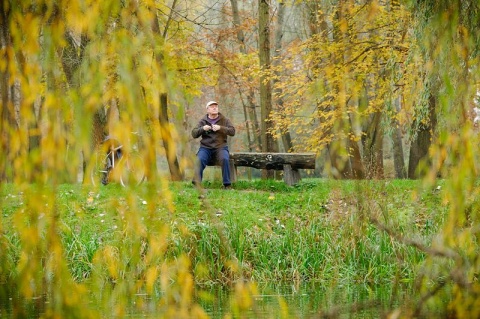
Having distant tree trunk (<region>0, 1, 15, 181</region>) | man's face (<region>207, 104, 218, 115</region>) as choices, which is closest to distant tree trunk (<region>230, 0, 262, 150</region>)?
man's face (<region>207, 104, 218, 115</region>)

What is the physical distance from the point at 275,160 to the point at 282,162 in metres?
0.14

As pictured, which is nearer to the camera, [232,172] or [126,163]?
[126,163]

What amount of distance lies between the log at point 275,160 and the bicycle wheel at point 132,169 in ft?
36.2

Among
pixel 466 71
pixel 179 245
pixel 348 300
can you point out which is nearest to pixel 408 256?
pixel 348 300

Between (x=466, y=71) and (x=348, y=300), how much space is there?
3.49m

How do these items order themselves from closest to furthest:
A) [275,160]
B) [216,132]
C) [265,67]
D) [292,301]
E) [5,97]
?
[5,97], [292,301], [216,132], [275,160], [265,67]

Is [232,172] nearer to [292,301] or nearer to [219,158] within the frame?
[219,158]

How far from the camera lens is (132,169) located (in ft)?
8.96

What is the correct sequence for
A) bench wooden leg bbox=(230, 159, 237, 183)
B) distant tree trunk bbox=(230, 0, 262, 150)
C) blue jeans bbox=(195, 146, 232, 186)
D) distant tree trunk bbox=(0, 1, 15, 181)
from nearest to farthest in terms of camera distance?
distant tree trunk bbox=(0, 1, 15, 181) < blue jeans bbox=(195, 146, 232, 186) < bench wooden leg bbox=(230, 159, 237, 183) < distant tree trunk bbox=(230, 0, 262, 150)

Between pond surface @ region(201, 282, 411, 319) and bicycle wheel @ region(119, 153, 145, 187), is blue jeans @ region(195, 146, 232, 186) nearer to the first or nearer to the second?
pond surface @ region(201, 282, 411, 319)

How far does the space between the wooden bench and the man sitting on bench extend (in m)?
0.97

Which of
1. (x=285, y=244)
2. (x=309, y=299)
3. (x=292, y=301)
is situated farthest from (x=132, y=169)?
(x=285, y=244)

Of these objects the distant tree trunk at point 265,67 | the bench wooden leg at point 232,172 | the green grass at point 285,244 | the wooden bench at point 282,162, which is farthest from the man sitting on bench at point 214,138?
the distant tree trunk at point 265,67

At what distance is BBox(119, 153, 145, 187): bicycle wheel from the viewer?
2695 millimetres
